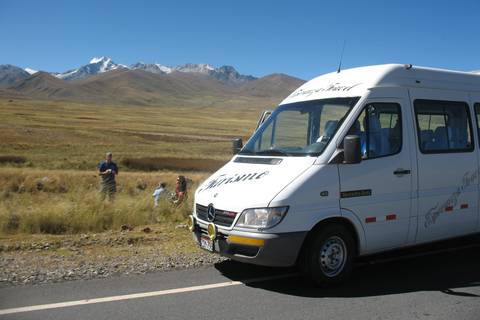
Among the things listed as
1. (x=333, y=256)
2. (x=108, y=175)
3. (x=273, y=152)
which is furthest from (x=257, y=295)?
(x=108, y=175)

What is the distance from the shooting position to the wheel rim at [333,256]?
510cm

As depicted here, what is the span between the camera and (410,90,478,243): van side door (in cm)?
583

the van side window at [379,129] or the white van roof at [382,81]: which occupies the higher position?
the white van roof at [382,81]

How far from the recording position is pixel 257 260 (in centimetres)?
482

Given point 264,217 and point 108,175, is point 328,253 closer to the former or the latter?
point 264,217

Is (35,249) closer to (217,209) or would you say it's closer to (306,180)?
(217,209)

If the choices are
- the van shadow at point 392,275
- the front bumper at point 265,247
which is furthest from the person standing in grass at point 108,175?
the front bumper at point 265,247

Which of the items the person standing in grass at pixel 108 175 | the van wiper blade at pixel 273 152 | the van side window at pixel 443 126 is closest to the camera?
the van wiper blade at pixel 273 152

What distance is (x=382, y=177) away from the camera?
213 inches

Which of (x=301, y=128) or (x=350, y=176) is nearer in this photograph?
(x=350, y=176)

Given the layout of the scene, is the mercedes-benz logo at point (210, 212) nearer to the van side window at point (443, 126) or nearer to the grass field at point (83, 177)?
the van side window at point (443, 126)

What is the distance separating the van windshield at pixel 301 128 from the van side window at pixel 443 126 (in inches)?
46.8

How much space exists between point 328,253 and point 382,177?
3.90ft

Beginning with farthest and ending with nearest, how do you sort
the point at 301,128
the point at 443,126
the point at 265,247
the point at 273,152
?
the point at 301,128 → the point at 443,126 → the point at 273,152 → the point at 265,247
